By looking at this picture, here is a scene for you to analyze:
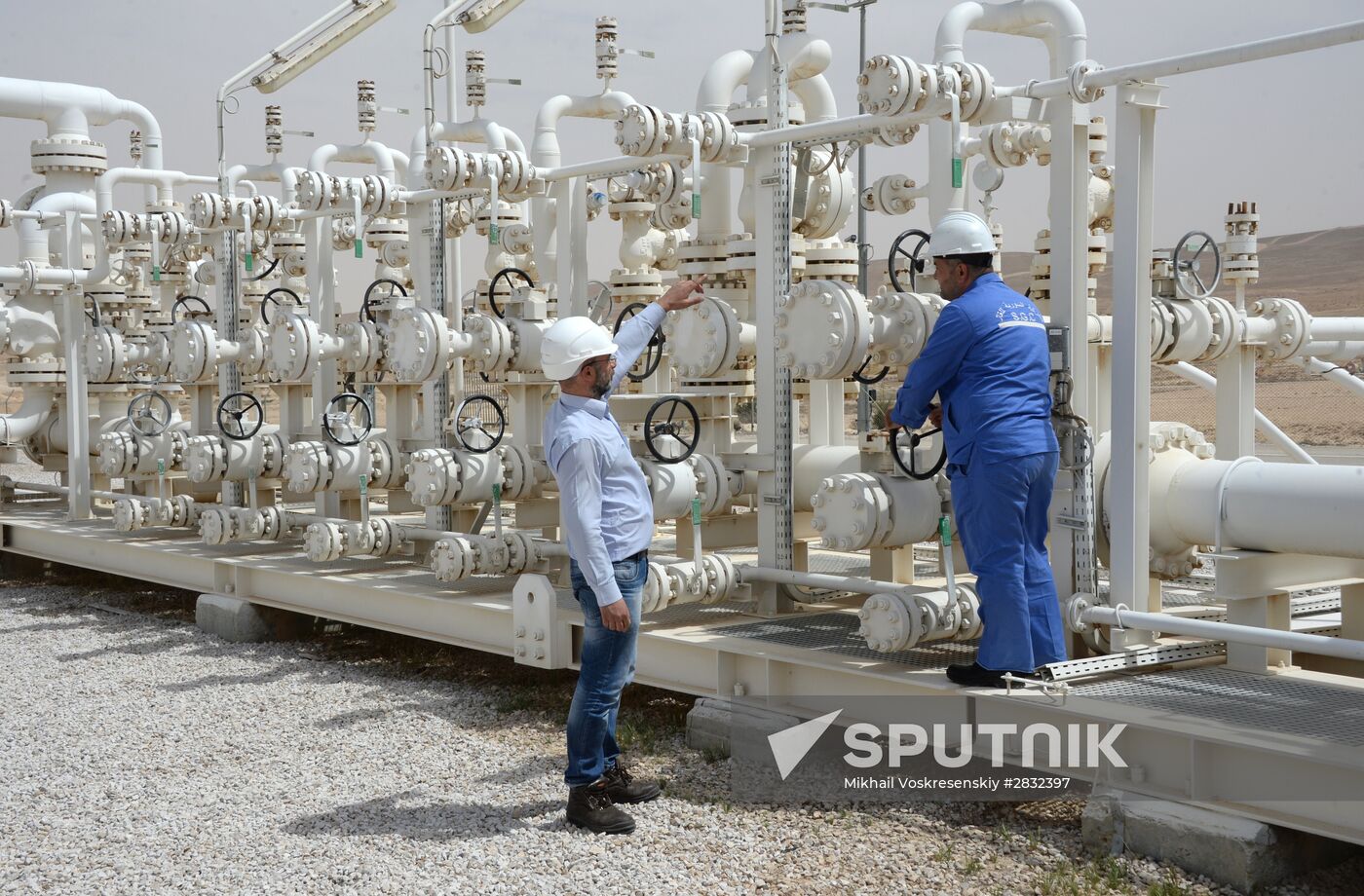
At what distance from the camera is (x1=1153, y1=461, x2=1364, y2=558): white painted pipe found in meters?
4.45

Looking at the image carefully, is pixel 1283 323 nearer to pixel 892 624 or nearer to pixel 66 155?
pixel 892 624

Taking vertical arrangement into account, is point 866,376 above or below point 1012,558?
above

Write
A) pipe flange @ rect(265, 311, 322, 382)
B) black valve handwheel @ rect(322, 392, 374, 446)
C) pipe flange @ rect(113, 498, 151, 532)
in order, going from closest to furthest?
black valve handwheel @ rect(322, 392, 374, 446), pipe flange @ rect(265, 311, 322, 382), pipe flange @ rect(113, 498, 151, 532)

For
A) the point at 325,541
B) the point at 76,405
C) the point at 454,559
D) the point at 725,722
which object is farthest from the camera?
the point at 76,405

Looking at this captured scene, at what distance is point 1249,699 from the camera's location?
14.5 ft

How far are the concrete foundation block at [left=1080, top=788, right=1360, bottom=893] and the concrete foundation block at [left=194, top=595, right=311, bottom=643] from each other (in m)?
5.36

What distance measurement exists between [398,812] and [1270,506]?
314 centimetres

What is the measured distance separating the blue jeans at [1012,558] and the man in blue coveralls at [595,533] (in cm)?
108

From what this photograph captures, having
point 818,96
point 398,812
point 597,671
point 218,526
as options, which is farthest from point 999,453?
point 218,526

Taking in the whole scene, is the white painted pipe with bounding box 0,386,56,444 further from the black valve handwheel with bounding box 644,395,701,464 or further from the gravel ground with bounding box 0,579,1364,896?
the black valve handwheel with bounding box 644,395,701,464

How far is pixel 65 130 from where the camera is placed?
38.7ft

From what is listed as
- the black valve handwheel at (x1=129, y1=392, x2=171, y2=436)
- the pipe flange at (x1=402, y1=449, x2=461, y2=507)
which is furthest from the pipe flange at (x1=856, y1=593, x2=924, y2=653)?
the black valve handwheel at (x1=129, y1=392, x2=171, y2=436)

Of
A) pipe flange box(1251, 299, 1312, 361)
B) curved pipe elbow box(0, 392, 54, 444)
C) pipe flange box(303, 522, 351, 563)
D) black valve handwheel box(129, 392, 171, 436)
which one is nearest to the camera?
pipe flange box(1251, 299, 1312, 361)

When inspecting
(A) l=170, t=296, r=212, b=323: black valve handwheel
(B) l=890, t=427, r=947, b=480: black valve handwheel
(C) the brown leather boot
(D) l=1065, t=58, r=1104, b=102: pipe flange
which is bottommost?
(C) the brown leather boot
